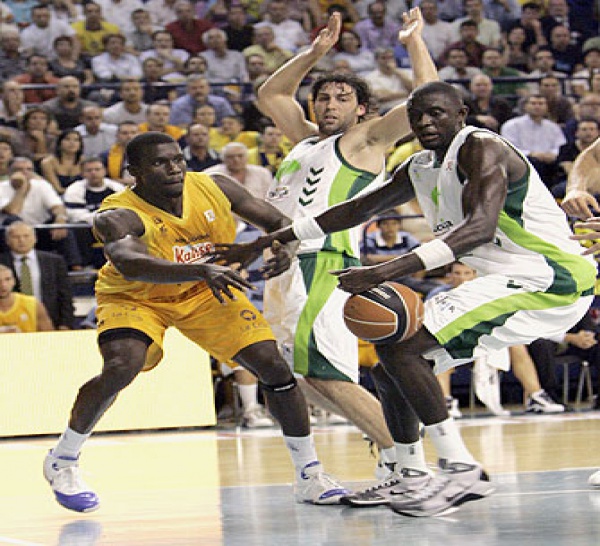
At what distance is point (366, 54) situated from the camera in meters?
16.0

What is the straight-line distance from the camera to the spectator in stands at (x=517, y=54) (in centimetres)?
1672

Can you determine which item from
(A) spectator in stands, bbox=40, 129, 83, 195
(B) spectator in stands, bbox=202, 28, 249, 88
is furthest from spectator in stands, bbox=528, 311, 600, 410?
(B) spectator in stands, bbox=202, 28, 249, 88

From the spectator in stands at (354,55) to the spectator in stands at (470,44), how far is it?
3.49 feet

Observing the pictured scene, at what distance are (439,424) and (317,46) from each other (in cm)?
252

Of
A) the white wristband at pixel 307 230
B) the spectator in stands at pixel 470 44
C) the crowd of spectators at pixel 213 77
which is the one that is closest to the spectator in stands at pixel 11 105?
the crowd of spectators at pixel 213 77

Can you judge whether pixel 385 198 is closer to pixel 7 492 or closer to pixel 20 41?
pixel 7 492

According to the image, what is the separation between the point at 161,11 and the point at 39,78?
2.53 m

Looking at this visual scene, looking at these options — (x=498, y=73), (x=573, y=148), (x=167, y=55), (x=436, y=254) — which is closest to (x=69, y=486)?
(x=436, y=254)

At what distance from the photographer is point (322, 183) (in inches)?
263

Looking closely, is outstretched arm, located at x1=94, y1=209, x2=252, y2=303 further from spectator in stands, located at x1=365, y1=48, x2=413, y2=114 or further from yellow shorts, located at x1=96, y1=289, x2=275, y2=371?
spectator in stands, located at x1=365, y1=48, x2=413, y2=114

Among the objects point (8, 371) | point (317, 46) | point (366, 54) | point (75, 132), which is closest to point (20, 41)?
point (75, 132)

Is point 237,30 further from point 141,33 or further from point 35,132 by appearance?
point 35,132

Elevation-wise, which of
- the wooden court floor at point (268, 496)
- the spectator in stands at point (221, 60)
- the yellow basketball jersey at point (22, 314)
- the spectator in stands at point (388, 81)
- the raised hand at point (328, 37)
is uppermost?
the spectator in stands at point (221, 60)

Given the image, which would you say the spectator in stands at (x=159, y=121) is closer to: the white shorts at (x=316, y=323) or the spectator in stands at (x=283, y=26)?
Result: the spectator in stands at (x=283, y=26)
